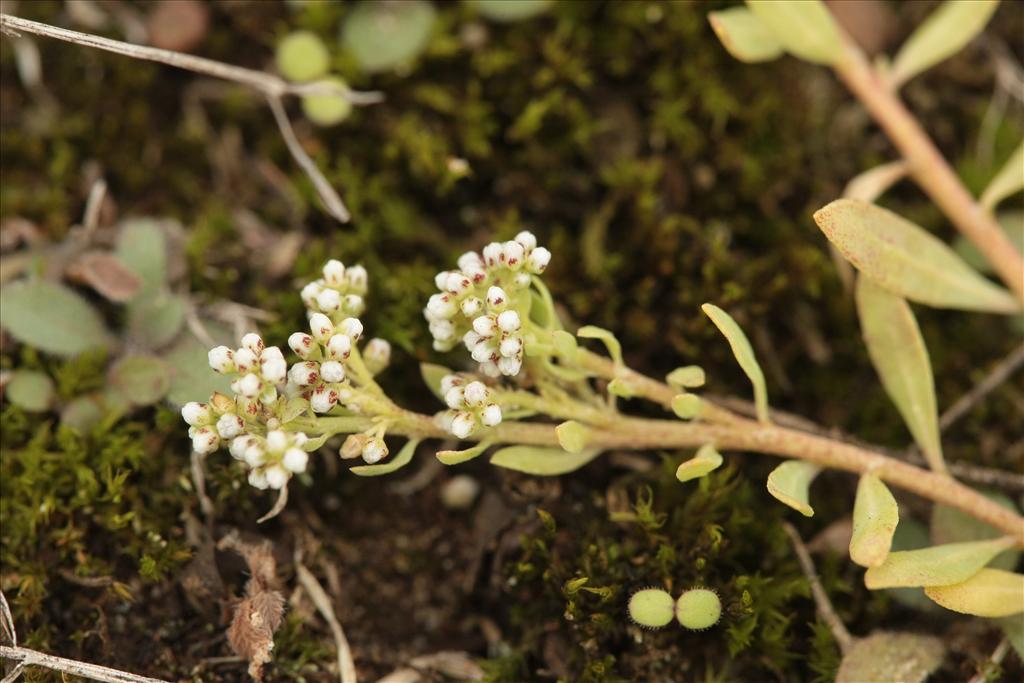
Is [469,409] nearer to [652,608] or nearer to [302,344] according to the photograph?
[302,344]

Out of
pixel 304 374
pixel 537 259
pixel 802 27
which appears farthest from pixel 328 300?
Result: pixel 802 27

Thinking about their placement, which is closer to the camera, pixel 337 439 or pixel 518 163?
pixel 337 439

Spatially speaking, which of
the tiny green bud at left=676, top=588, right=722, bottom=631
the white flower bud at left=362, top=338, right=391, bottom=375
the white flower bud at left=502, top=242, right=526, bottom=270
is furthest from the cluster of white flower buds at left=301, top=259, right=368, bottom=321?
the tiny green bud at left=676, top=588, right=722, bottom=631

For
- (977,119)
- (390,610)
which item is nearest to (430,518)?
(390,610)

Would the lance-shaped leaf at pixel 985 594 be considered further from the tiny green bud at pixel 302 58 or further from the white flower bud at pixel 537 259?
the tiny green bud at pixel 302 58

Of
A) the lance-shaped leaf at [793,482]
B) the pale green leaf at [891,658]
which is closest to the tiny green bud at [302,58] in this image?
the lance-shaped leaf at [793,482]

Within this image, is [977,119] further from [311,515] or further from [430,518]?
[311,515]
